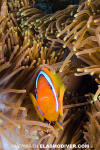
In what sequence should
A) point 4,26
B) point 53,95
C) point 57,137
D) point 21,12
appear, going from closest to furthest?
point 53,95 → point 57,137 → point 4,26 → point 21,12

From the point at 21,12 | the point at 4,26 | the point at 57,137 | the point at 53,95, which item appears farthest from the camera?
the point at 21,12

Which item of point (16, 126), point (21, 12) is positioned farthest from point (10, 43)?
point (16, 126)

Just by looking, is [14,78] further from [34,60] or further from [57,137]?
[57,137]

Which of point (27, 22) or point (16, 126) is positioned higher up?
point (27, 22)

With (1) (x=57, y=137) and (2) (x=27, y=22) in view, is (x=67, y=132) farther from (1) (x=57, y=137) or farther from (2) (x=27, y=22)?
(2) (x=27, y=22)

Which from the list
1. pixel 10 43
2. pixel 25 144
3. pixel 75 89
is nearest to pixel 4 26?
pixel 10 43

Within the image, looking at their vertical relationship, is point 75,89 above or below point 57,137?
above

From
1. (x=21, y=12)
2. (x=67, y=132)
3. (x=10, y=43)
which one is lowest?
(x=67, y=132)

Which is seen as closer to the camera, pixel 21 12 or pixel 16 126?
pixel 16 126

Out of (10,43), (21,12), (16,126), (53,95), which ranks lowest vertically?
(16,126)
